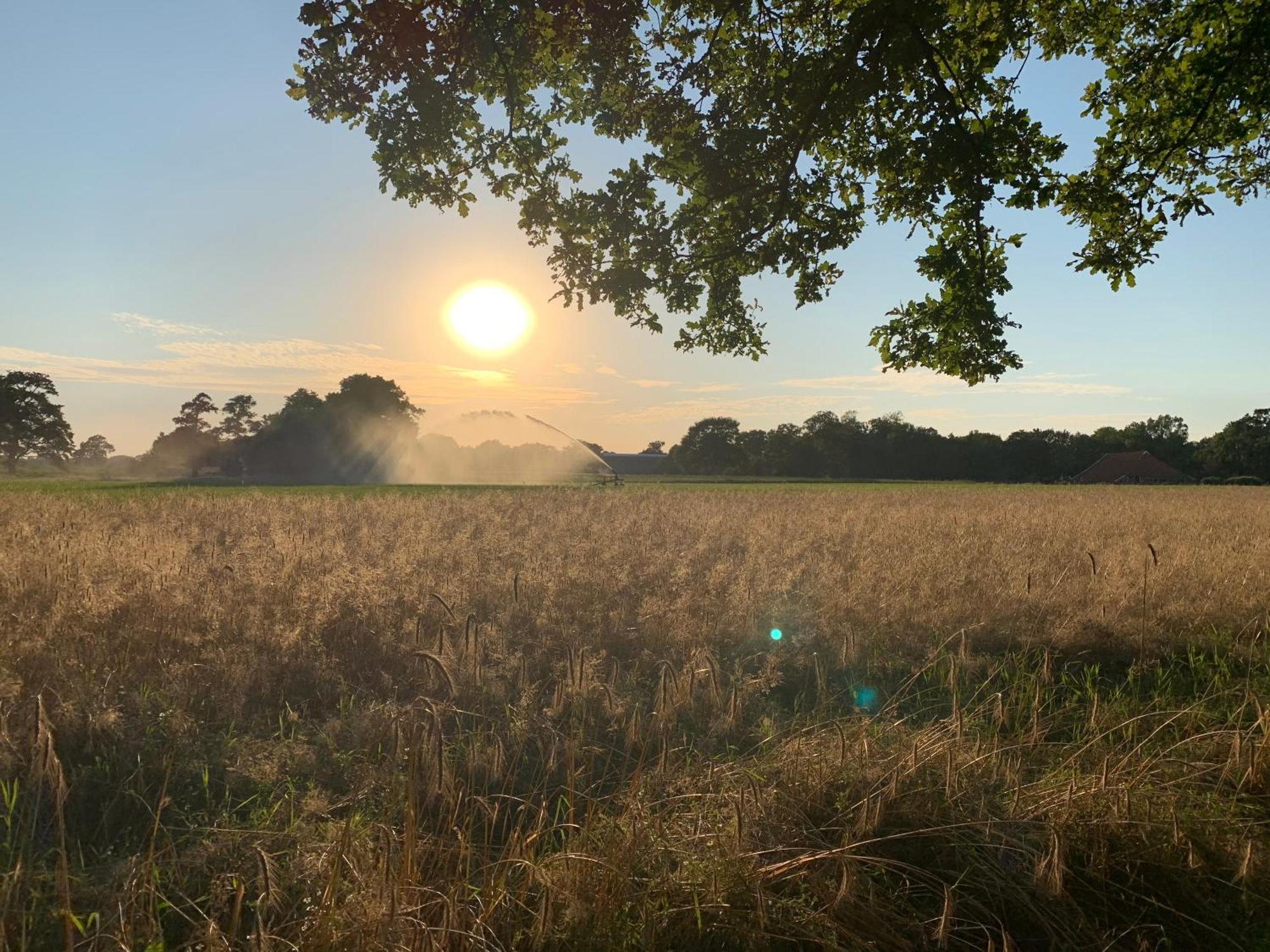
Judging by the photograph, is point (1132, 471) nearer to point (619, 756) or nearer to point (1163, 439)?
point (1163, 439)

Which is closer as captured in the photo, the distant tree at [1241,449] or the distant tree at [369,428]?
the distant tree at [369,428]

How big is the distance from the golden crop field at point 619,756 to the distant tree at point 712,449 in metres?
102

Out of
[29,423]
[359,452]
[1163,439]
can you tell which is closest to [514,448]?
[359,452]

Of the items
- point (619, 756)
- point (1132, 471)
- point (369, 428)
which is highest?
point (369, 428)

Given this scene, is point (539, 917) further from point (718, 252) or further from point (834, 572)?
point (718, 252)

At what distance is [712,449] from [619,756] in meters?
110

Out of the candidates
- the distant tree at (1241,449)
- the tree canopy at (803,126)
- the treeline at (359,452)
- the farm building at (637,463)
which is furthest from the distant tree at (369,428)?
the distant tree at (1241,449)

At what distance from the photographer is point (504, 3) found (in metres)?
8.52

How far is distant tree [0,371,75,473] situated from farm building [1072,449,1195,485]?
397ft

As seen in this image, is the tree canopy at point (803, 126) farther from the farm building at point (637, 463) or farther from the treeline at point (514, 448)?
the farm building at point (637, 463)

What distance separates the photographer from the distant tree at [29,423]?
2958 inches

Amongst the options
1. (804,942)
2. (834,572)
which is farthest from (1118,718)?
(834,572)

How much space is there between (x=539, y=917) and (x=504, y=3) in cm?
945

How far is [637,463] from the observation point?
452 ft
